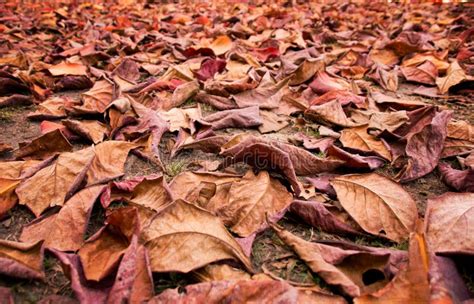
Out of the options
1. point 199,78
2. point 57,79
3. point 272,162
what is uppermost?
point 272,162

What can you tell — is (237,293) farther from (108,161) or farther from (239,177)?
(108,161)

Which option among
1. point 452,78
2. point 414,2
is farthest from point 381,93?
point 414,2

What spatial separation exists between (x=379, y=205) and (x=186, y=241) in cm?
54

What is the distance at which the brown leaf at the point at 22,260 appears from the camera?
2.95 feet

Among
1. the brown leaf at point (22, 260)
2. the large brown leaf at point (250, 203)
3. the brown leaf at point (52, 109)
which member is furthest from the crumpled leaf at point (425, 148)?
the brown leaf at point (52, 109)

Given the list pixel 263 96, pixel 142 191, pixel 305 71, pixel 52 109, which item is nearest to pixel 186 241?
pixel 142 191

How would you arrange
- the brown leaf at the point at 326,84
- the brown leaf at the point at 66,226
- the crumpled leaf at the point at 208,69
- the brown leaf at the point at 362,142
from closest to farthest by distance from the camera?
the brown leaf at the point at 66,226
the brown leaf at the point at 362,142
the brown leaf at the point at 326,84
the crumpled leaf at the point at 208,69

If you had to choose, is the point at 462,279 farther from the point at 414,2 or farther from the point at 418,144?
the point at 414,2

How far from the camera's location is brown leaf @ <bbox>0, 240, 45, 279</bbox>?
900mm

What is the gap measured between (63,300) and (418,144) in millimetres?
1155

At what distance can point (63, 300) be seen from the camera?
875 millimetres

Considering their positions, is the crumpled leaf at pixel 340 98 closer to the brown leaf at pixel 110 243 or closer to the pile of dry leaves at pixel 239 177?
the pile of dry leaves at pixel 239 177

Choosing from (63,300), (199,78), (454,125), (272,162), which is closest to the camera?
(63,300)

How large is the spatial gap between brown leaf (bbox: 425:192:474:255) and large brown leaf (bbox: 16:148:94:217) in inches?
37.8
